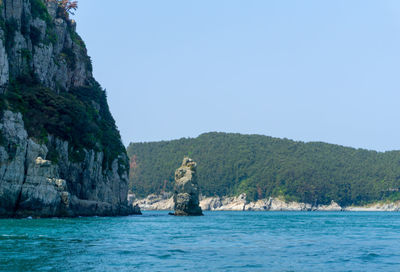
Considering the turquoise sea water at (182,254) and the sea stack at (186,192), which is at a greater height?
the sea stack at (186,192)

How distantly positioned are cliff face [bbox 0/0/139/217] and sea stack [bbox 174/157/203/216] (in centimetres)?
1164

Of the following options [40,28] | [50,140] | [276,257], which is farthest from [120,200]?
[276,257]

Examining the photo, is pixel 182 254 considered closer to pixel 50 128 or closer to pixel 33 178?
pixel 33 178

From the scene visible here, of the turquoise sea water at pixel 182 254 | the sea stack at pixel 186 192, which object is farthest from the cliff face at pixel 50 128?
the turquoise sea water at pixel 182 254

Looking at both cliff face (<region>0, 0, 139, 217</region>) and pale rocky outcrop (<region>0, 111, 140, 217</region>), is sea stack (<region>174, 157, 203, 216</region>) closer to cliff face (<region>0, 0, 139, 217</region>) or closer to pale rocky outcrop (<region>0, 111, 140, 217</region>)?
cliff face (<region>0, 0, 139, 217</region>)

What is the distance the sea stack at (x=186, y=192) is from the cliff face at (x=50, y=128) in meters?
11.6

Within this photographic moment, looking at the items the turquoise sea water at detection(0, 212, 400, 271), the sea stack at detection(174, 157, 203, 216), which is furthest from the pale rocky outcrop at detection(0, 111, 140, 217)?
the sea stack at detection(174, 157, 203, 216)

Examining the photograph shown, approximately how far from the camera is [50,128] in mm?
78688

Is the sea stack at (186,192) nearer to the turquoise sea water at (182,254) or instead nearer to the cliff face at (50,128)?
the cliff face at (50,128)

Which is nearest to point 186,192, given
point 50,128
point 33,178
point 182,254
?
point 50,128

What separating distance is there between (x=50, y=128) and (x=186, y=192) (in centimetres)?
4129

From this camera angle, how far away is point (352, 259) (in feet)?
107

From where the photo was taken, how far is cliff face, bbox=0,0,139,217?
66938mm

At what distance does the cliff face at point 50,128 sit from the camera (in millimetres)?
66938
